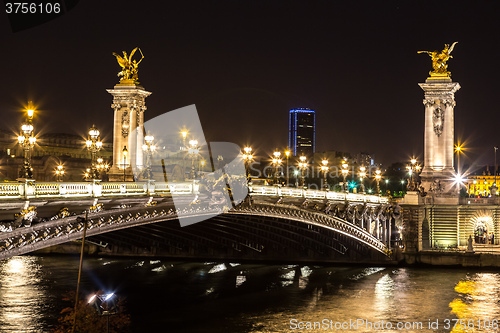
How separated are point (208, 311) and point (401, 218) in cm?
3177

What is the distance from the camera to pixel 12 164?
90.6m

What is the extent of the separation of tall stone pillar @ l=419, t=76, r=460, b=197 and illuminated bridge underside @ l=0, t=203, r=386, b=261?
41.2 ft

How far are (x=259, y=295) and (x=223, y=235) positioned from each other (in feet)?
29.9

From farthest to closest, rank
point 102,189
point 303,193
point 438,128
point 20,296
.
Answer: point 438,128 → point 303,193 → point 20,296 → point 102,189

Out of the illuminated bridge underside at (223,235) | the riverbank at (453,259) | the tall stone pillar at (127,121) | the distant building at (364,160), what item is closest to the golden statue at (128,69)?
the tall stone pillar at (127,121)

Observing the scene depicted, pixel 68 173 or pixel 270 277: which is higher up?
pixel 68 173

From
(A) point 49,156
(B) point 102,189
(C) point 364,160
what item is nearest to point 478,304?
(B) point 102,189

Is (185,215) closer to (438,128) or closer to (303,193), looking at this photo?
(303,193)

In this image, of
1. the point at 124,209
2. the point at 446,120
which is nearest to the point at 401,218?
the point at 446,120

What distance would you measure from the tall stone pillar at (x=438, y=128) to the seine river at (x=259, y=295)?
1399cm

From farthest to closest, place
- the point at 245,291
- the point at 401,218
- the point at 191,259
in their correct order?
1. the point at 401,218
2. the point at 191,259
3. the point at 245,291

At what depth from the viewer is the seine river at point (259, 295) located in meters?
34.2

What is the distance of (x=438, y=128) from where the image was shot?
215 ft

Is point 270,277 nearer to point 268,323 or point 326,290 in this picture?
point 326,290
